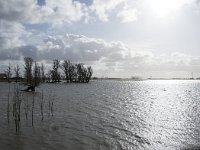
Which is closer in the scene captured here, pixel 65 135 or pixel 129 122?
pixel 65 135

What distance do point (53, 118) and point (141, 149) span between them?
11.4 metres

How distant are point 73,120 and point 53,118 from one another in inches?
79.0

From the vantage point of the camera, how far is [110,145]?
16016 mm

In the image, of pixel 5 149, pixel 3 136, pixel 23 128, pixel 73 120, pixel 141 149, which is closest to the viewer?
pixel 5 149

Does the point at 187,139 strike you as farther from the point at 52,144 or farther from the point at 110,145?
the point at 52,144

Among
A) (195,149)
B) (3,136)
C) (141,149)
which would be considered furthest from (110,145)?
(3,136)

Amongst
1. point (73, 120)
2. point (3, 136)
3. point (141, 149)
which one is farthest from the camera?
point (73, 120)

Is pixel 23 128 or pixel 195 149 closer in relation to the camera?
pixel 195 149

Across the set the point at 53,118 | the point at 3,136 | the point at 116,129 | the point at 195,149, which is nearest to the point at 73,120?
the point at 53,118

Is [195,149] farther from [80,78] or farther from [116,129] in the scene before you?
[80,78]

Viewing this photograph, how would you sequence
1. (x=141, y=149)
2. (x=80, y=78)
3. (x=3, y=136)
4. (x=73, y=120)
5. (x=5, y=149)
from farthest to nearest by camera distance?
(x=80, y=78), (x=73, y=120), (x=3, y=136), (x=141, y=149), (x=5, y=149)

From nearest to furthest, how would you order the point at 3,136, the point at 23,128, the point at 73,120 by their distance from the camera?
the point at 3,136
the point at 23,128
the point at 73,120

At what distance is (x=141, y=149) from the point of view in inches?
604

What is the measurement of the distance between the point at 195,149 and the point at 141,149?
3.17 metres
